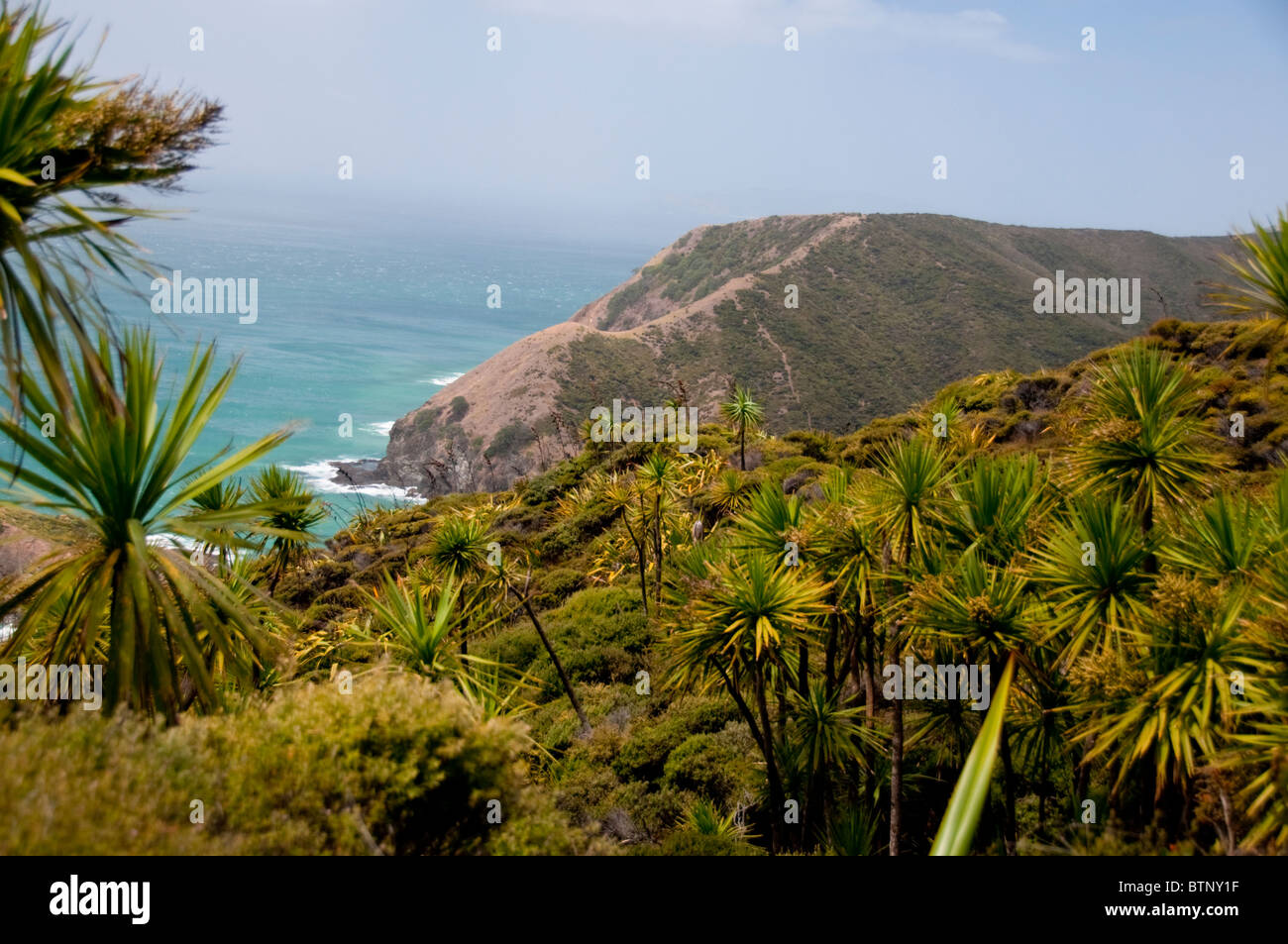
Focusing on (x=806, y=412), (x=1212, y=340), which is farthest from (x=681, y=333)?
(x=1212, y=340)

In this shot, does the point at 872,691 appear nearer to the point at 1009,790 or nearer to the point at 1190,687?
the point at 1009,790

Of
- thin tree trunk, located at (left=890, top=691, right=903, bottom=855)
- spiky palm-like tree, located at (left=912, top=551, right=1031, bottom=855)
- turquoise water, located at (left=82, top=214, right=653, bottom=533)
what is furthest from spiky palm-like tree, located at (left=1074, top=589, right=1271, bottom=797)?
turquoise water, located at (left=82, top=214, right=653, bottom=533)

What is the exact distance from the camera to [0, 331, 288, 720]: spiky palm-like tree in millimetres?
4176

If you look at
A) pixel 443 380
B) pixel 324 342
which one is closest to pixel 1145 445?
pixel 443 380

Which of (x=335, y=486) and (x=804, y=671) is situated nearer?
(x=804, y=671)

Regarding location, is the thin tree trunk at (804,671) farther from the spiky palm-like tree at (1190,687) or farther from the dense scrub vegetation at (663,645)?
the spiky palm-like tree at (1190,687)

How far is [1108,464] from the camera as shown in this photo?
6684 millimetres

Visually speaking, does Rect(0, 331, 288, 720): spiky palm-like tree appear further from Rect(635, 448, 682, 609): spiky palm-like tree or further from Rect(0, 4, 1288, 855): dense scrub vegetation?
Rect(635, 448, 682, 609): spiky palm-like tree

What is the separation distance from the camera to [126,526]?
4.39 meters

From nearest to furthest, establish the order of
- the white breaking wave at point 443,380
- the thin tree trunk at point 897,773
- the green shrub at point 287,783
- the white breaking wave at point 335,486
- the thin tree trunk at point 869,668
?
the green shrub at point 287,783 → the thin tree trunk at point 897,773 → the thin tree trunk at point 869,668 → the white breaking wave at point 335,486 → the white breaking wave at point 443,380

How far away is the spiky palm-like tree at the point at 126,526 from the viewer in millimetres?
4176

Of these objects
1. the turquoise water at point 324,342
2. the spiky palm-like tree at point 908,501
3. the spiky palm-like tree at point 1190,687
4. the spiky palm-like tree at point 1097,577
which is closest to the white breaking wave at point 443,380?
the turquoise water at point 324,342

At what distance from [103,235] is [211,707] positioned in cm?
281
